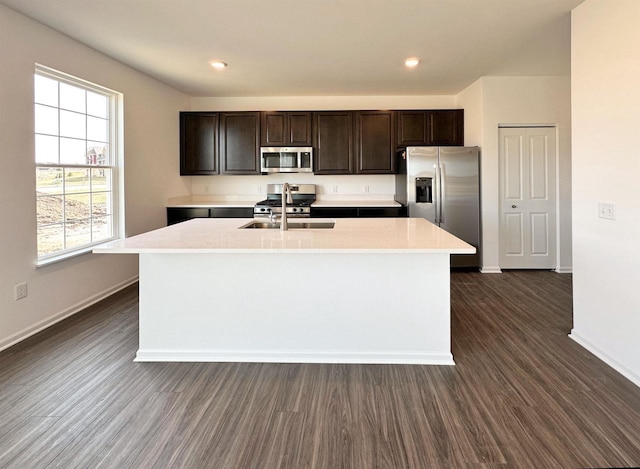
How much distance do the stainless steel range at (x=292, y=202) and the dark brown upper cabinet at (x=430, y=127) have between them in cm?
153

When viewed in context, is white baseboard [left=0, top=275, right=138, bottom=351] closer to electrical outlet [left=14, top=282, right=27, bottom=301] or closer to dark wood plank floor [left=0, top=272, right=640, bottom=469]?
dark wood plank floor [left=0, top=272, right=640, bottom=469]

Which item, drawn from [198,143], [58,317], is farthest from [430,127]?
[58,317]

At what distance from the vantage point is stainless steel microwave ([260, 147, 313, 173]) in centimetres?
599

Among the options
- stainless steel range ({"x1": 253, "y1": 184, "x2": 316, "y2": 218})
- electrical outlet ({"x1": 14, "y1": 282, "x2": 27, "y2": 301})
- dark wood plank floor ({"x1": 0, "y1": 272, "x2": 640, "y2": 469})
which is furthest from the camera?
stainless steel range ({"x1": 253, "y1": 184, "x2": 316, "y2": 218})

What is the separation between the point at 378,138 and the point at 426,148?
2.62 feet

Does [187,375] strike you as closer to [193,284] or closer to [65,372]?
[193,284]

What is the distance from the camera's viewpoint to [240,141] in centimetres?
609

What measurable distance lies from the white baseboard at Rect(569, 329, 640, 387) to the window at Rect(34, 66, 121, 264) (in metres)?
4.22

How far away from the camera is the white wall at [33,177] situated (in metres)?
3.14

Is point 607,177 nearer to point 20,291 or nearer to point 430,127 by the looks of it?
point 430,127

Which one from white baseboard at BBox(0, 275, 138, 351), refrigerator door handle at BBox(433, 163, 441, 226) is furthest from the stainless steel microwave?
white baseboard at BBox(0, 275, 138, 351)

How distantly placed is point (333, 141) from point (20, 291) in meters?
4.11

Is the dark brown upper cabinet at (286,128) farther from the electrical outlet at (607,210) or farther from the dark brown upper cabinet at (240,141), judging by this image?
the electrical outlet at (607,210)

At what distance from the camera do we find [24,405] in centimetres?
228
